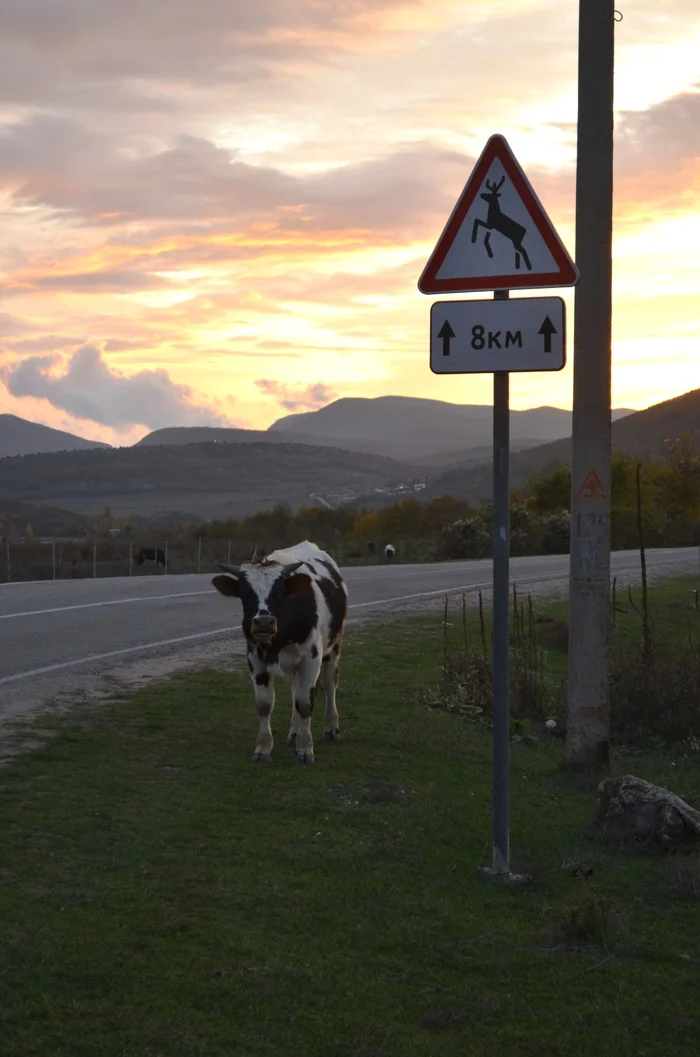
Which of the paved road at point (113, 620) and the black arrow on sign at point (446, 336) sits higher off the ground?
the black arrow on sign at point (446, 336)

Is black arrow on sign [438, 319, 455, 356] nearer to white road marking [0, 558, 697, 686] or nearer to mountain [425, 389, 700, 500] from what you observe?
white road marking [0, 558, 697, 686]

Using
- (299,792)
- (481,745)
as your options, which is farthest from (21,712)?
(481,745)

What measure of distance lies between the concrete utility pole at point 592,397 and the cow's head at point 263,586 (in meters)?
2.05

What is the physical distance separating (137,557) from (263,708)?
3002 centimetres

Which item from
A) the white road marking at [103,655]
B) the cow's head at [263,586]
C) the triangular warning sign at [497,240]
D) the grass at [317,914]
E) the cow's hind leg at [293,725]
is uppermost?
the triangular warning sign at [497,240]

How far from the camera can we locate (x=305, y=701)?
927cm

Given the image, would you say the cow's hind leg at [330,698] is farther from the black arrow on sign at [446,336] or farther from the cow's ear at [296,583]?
the black arrow on sign at [446,336]

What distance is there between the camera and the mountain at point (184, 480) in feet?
502

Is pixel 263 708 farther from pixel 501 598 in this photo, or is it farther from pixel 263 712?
pixel 501 598

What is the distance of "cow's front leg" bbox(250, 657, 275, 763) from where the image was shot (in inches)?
352

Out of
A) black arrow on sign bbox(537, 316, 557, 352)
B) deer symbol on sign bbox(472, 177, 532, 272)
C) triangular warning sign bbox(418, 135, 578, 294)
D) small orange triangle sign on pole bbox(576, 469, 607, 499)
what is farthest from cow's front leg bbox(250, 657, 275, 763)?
deer symbol on sign bbox(472, 177, 532, 272)

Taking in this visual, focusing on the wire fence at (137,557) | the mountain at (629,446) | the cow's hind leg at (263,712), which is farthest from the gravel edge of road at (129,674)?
the mountain at (629,446)

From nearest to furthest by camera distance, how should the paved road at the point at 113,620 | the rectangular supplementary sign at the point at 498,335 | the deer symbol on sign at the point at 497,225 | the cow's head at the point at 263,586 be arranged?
1. the rectangular supplementary sign at the point at 498,335
2. the deer symbol on sign at the point at 497,225
3. the cow's head at the point at 263,586
4. the paved road at the point at 113,620

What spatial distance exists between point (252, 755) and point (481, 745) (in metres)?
2.02
